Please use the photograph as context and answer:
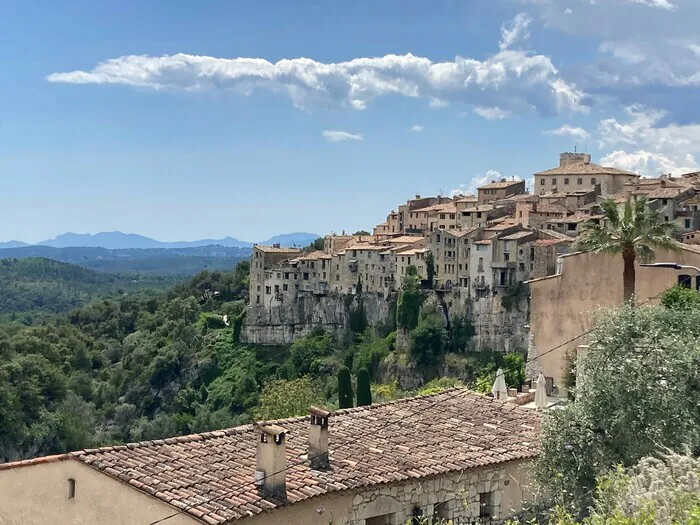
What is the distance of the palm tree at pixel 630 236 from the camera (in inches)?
1234

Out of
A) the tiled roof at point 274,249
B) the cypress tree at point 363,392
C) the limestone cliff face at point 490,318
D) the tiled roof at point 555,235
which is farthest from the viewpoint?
the tiled roof at point 274,249

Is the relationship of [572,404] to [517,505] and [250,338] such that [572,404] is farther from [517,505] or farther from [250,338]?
[250,338]

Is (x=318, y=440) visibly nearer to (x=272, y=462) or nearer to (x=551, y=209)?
(x=272, y=462)

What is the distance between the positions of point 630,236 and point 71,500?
2075 cm

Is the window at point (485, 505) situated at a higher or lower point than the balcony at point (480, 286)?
higher

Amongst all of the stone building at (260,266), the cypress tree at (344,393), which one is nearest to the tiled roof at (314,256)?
the stone building at (260,266)

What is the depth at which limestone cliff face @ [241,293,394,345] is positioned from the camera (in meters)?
122

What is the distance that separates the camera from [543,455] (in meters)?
15.9

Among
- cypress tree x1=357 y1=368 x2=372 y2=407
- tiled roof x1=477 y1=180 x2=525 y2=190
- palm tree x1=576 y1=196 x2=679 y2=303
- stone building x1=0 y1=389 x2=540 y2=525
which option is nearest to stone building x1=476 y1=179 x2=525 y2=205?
tiled roof x1=477 y1=180 x2=525 y2=190

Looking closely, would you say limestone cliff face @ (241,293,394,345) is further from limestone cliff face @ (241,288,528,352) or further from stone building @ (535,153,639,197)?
stone building @ (535,153,639,197)

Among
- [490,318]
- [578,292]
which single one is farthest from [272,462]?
[490,318]

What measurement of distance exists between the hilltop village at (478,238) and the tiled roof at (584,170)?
0.12 m

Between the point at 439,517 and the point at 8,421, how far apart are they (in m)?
70.9

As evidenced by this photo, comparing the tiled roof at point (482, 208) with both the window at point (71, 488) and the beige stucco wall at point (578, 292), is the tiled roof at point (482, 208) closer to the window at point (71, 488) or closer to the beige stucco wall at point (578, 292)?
the beige stucco wall at point (578, 292)
